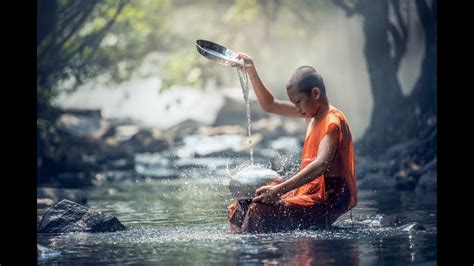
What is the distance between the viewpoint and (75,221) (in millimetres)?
10070

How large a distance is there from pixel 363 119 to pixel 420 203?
939 inches

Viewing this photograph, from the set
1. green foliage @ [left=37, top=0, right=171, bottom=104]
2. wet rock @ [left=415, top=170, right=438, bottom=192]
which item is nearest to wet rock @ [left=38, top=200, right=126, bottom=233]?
wet rock @ [left=415, top=170, right=438, bottom=192]

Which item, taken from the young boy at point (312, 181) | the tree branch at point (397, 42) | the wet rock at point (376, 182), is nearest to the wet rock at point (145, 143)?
the tree branch at point (397, 42)

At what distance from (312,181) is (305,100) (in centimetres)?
75

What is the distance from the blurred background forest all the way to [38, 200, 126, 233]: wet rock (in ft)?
24.2

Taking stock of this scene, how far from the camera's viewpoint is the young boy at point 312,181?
8.69 m

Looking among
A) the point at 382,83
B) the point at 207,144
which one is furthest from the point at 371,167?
the point at 207,144

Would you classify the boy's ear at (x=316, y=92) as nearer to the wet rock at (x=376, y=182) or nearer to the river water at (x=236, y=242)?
the river water at (x=236, y=242)

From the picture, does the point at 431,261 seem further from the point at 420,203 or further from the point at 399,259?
the point at 420,203

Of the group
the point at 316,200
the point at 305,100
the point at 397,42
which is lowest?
the point at 316,200

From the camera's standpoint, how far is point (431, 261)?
7.29 metres

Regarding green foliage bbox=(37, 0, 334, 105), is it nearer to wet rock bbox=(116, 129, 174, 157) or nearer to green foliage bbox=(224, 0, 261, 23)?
green foliage bbox=(224, 0, 261, 23)

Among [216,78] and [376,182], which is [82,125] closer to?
[216,78]

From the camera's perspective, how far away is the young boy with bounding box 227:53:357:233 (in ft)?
28.5
